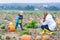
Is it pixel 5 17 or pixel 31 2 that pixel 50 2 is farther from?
pixel 5 17

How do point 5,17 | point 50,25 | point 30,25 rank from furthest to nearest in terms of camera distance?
point 5,17, point 30,25, point 50,25

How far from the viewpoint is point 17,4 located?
8.30 meters

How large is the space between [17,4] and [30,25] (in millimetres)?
1126

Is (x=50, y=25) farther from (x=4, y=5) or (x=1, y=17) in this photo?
(x=1, y=17)

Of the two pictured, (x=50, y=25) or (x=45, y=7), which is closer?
(x=50, y=25)

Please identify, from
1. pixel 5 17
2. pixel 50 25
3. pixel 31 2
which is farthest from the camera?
pixel 5 17

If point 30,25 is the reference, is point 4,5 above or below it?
above

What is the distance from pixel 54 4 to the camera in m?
8.31

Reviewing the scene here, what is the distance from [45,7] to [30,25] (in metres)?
1.24

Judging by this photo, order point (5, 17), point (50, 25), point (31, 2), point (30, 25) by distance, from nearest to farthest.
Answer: point (50, 25), point (30, 25), point (31, 2), point (5, 17)

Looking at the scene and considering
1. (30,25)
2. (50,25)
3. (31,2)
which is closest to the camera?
(50,25)

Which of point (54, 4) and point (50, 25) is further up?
point (54, 4)

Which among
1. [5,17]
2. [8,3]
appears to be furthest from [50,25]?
[5,17]

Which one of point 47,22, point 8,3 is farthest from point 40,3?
point 47,22
